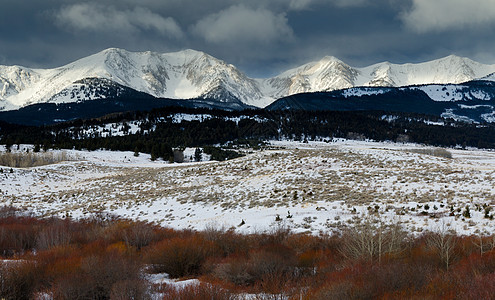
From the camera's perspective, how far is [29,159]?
70250 mm

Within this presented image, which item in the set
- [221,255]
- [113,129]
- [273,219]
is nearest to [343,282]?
[221,255]

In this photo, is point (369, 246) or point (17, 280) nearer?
point (17, 280)

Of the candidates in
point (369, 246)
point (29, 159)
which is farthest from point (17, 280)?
point (29, 159)

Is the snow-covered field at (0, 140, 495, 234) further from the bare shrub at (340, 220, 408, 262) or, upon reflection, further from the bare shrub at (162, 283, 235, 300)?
the bare shrub at (162, 283, 235, 300)

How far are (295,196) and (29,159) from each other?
7559 centimetres

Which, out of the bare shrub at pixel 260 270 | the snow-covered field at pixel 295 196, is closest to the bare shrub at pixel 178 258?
the bare shrub at pixel 260 270

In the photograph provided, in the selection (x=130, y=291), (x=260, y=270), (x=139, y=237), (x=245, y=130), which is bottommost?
(x=139, y=237)

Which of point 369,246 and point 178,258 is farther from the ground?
point 369,246

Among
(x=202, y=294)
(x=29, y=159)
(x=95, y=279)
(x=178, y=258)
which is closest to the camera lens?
(x=202, y=294)

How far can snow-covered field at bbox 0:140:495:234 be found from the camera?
14.7m

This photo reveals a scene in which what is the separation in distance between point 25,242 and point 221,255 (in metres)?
8.43

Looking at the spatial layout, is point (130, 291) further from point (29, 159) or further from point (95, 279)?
point (29, 159)

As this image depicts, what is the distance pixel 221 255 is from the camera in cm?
948

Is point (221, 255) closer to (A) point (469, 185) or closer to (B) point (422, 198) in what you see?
(B) point (422, 198)
